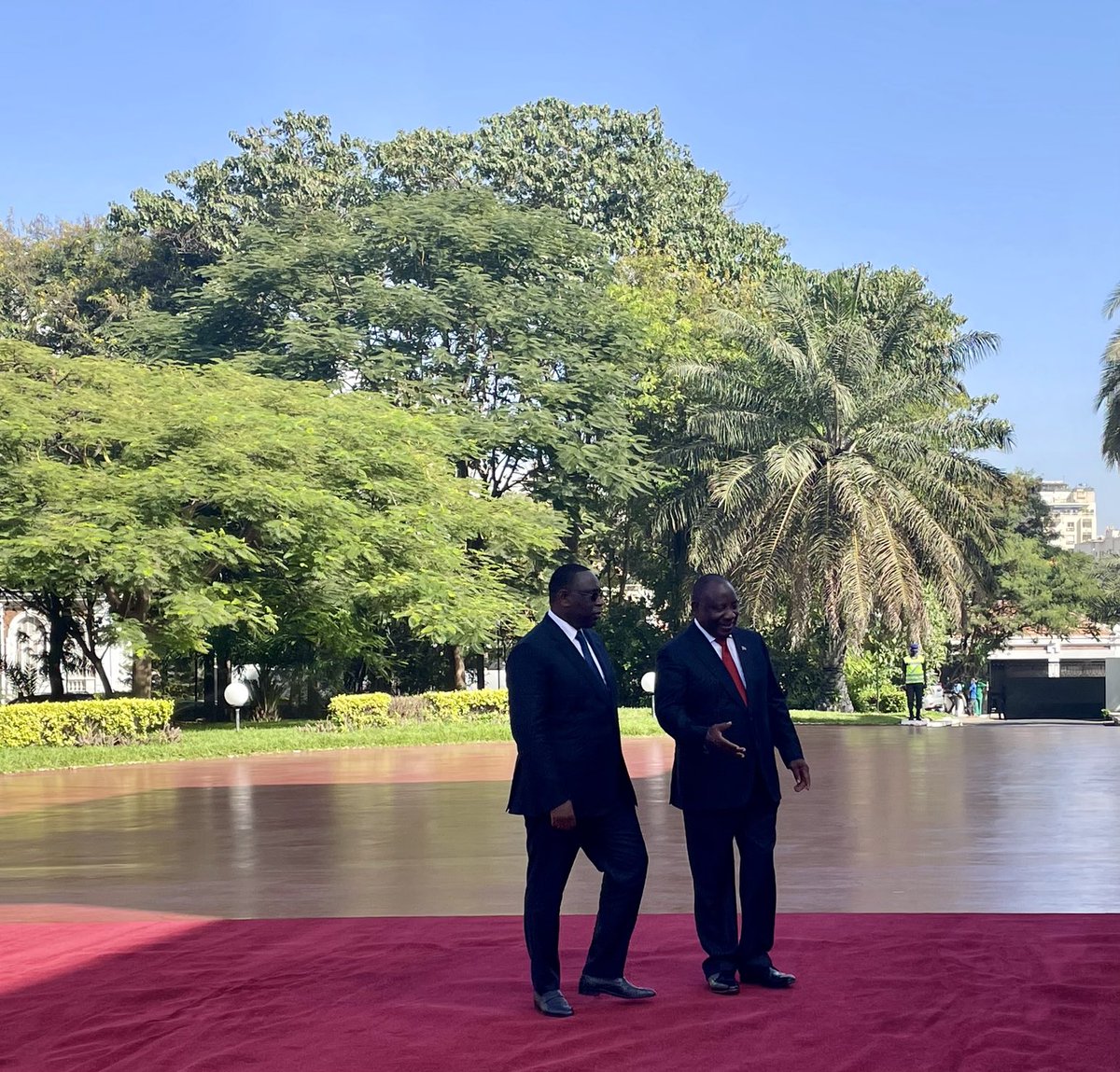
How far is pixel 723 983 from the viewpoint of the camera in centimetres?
648

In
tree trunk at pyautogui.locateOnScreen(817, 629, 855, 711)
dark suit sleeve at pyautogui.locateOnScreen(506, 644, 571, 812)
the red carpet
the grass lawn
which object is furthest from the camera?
tree trunk at pyautogui.locateOnScreen(817, 629, 855, 711)

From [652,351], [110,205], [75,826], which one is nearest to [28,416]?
[75,826]

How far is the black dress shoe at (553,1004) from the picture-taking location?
6.17 meters

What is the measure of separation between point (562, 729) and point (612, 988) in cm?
104

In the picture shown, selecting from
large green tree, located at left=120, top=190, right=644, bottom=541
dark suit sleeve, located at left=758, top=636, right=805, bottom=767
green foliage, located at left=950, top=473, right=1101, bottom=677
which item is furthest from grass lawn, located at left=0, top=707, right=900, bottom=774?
green foliage, located at left=950, top=473, right=1101, bottom=677

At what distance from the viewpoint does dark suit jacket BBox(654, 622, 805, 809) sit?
21.9ft

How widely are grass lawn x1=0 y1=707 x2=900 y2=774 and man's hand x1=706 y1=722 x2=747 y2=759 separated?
16605 mm

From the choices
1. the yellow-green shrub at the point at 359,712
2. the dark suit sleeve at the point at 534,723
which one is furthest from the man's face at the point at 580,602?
the yellow-green shrub at the point at 359,712

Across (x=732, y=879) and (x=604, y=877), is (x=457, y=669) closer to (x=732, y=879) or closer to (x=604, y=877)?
(x=732, y=879)

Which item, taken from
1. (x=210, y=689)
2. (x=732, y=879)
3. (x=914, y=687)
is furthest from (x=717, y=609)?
(x=210, y=689)

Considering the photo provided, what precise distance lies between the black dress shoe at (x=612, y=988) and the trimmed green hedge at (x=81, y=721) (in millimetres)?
19092

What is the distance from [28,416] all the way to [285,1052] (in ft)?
73.3

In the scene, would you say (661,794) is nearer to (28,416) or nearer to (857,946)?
(857,946)

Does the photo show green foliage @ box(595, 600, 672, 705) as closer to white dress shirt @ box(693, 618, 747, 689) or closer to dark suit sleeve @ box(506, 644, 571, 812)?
white dress shirt @ box(693, 618, 747, 689)
